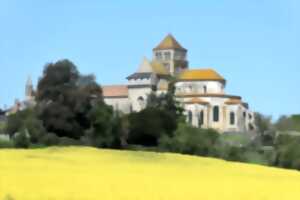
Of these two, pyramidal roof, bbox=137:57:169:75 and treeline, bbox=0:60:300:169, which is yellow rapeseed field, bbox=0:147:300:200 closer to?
treeline, bbox=0:60:300:169

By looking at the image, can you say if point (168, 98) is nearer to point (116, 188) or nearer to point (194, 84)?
point (194, 84)

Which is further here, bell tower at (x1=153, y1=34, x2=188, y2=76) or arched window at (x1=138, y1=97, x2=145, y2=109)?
bell tower at (x1=153, y1=34, x2=188, y2=76)

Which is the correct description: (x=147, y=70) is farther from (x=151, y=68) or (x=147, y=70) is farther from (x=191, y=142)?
(x=191, y=142)

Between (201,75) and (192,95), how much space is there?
7107 millimetres

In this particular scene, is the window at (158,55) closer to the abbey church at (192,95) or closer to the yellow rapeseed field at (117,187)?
the abbey church at (192,95)

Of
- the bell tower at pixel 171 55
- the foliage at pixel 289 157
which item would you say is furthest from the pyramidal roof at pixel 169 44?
the foliage at pixel 289 157

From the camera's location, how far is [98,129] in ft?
209

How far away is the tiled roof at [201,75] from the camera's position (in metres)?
139

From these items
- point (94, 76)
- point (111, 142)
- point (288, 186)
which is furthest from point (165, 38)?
point (288, 186)

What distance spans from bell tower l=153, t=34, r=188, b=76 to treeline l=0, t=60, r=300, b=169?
63.0 m

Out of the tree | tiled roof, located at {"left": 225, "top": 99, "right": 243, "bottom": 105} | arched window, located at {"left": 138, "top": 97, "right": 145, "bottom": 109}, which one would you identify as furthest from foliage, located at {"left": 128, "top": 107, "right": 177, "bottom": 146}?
arched window, located at {"left": 138, "top": 97, "right": 145, "bottom": 109}

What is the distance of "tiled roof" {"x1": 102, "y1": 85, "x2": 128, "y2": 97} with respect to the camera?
140m

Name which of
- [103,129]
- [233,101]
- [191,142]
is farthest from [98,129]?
[233,101]

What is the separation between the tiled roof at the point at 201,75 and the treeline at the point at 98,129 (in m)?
47.9
